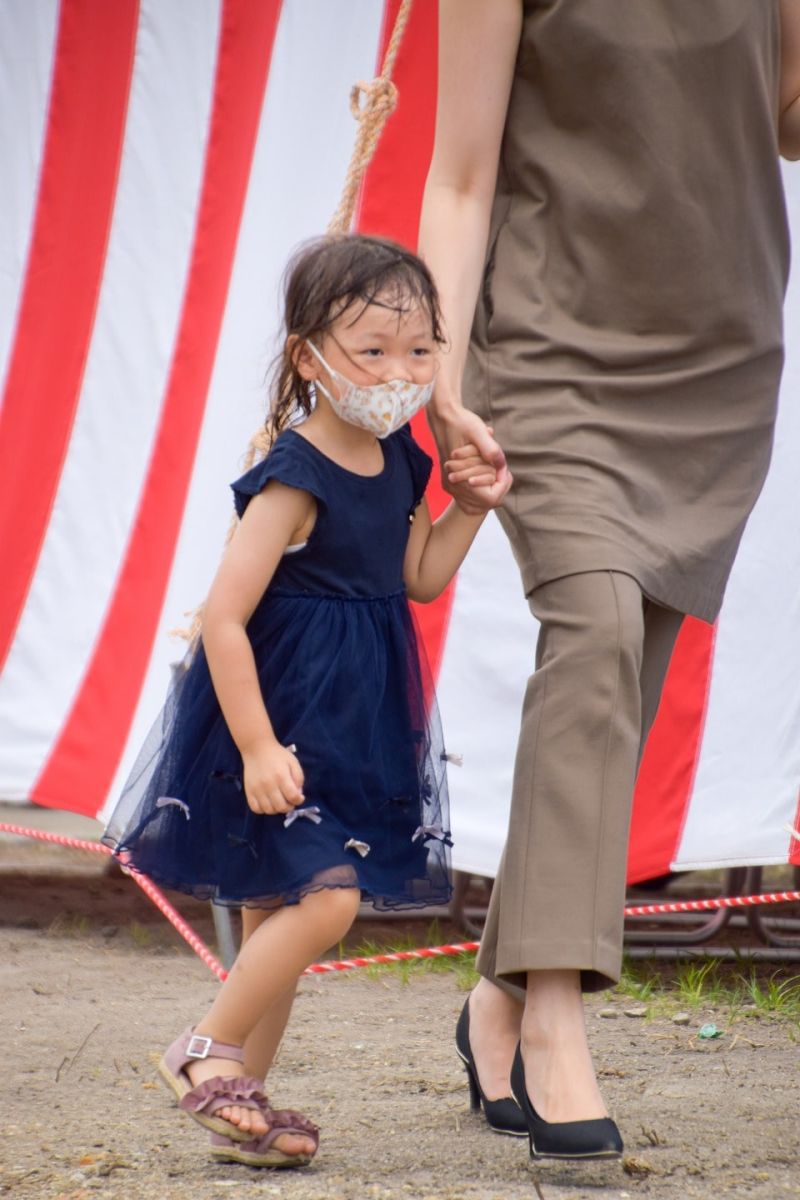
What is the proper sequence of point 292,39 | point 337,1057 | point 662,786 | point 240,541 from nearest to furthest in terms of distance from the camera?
point 240,541 → point 337,1057 → point 662,786 → point 292,39

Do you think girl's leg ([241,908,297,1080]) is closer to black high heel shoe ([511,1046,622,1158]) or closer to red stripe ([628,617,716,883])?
black high heel shoe ([511,1046,622,1158])

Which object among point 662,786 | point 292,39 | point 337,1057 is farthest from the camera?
point 292,39

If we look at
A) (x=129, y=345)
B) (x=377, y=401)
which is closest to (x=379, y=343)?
(x=377, y=401)

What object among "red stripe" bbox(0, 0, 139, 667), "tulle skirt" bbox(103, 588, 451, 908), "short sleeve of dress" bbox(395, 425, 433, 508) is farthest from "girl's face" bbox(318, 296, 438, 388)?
"red stripe" bbox(0, 0, 139, 667)

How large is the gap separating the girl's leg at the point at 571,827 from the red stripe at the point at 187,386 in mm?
1460

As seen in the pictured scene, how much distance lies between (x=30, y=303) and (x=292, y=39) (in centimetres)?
69

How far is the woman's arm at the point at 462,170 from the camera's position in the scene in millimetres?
1555

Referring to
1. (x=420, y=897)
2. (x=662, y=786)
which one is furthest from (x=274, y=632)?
(x=662, y=786)

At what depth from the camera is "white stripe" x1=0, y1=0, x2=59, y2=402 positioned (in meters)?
3.03

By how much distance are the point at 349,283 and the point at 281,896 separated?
0.58 metres

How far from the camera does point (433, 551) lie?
1.66 m

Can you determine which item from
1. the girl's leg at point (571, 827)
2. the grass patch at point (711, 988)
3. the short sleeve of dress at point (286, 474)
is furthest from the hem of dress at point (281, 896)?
the grass patch at point (711, 988)

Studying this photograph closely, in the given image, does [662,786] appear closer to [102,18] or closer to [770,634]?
[770,634]

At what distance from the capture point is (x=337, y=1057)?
6.98ft
